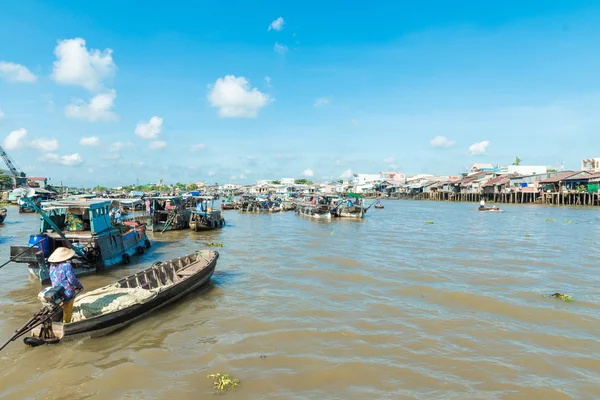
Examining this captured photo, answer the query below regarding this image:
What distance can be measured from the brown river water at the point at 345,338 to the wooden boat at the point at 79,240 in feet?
2.01

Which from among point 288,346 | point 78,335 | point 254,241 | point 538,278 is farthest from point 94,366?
point 254,241

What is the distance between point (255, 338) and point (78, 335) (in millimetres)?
3243

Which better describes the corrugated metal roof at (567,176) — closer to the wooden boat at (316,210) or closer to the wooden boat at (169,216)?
the wooden boat at (316,210)

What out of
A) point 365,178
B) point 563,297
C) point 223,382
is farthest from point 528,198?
point 223,382

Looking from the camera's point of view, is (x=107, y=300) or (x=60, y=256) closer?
(x=60, y=256)

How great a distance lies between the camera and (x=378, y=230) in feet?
83.6

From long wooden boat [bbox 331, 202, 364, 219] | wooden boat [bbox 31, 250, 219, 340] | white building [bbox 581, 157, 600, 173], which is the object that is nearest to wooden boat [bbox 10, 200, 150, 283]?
wooden boat [bbox 31, 250, 219, 340]

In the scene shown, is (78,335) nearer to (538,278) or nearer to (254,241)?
(538,278)

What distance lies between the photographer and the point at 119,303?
745 centimetres

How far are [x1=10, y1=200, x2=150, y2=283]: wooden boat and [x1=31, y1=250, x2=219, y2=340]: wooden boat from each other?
11.6ft

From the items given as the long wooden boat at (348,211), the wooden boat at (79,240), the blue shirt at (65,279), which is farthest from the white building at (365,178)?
the blue shirt at (65,279)

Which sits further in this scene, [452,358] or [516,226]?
[516,226]

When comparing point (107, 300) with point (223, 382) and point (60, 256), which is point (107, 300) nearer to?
point (60, 256)

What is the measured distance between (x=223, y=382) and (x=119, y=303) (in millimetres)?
3245
